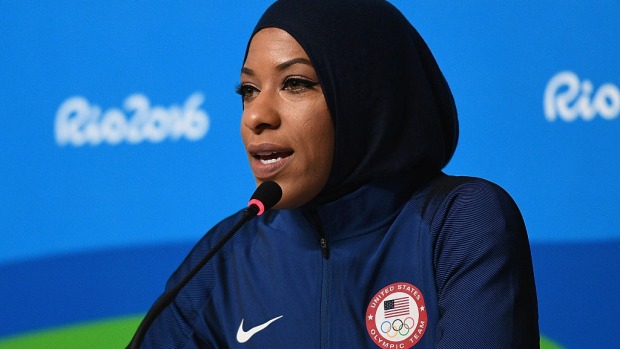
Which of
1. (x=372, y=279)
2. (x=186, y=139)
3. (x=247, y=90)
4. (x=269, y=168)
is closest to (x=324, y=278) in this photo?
(x=372, y=279)

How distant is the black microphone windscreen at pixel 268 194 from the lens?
114 centimetres

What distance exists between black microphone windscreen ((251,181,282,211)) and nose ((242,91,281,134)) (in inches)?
4.1

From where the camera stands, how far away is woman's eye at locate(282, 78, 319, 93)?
1260mm

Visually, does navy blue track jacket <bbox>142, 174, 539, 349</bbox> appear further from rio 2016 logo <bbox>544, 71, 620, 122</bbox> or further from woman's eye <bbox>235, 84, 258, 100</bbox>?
rio 2016 logo <bbox>544, 71, 620, 122</bbox>

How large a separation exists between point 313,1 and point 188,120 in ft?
2.44

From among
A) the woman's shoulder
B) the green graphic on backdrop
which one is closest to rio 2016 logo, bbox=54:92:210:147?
the green graphic on backdrop

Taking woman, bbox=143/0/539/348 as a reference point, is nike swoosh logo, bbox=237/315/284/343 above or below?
below

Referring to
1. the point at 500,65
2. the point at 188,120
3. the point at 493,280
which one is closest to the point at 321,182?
the point at 493,280

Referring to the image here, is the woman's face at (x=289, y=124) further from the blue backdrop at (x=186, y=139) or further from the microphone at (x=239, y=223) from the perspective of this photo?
the blue backdrop at (x=186, y=139)

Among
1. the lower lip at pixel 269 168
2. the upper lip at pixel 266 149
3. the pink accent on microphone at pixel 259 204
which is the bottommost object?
the pink accent on microphone at pixel 259 204

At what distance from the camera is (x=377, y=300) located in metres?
1.26

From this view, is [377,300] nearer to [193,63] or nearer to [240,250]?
[240,250]

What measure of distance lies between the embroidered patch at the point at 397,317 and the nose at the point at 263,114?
26 cm

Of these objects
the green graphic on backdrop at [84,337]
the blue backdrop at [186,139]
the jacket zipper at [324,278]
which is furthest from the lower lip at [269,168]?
the green graphic on backdrop at [84,337]
